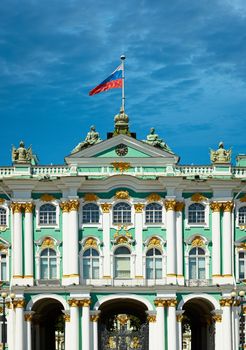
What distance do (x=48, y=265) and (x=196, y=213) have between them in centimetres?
1231

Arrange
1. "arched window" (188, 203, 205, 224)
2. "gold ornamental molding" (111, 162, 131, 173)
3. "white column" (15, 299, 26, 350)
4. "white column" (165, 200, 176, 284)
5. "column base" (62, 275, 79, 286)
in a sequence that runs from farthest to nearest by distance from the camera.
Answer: "arched window" (188, 203, 205, 224) < "gold ornamental molding" (111, 162, 131, 173) < "white column" (165, 200, 176, 284) < "column base" (62, 275, 79, 286) < "white column" (15, 299, 26, 350)

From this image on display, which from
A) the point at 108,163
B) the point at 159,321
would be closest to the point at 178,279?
the point at 159,321

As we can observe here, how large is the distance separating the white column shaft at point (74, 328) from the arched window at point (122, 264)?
181 inches

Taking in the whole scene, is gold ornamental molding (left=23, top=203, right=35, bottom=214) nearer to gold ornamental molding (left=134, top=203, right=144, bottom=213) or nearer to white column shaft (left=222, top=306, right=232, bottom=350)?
gold ornamental molding (left=134, top=203, right=144, bottom=213)

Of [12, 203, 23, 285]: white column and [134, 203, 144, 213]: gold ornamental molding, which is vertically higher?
[134, 203, 144, 213]: gold ornamental molding

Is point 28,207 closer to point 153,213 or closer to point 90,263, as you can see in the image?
point 90,263

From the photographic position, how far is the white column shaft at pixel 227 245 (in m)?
83.8

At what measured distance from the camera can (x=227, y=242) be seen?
277 feet

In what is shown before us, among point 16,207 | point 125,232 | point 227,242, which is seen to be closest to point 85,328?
point 125,232

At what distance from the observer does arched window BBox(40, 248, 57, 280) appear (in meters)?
84.1

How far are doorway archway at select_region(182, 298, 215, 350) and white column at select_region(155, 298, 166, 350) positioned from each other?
10.5ft

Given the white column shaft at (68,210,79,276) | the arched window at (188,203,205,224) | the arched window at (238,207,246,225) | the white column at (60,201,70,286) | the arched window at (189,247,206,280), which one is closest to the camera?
the white column shaft at (68,210,79,276)

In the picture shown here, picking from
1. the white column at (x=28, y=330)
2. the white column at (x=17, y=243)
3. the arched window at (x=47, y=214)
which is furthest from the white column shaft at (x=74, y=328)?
the arched window at (x=47, y=214)

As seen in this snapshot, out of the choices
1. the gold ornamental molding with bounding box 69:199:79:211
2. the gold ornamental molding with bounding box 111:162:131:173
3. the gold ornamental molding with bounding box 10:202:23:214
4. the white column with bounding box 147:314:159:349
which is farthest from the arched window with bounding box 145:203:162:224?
the gold ornamental molding with bounding box 10:202:23:214
